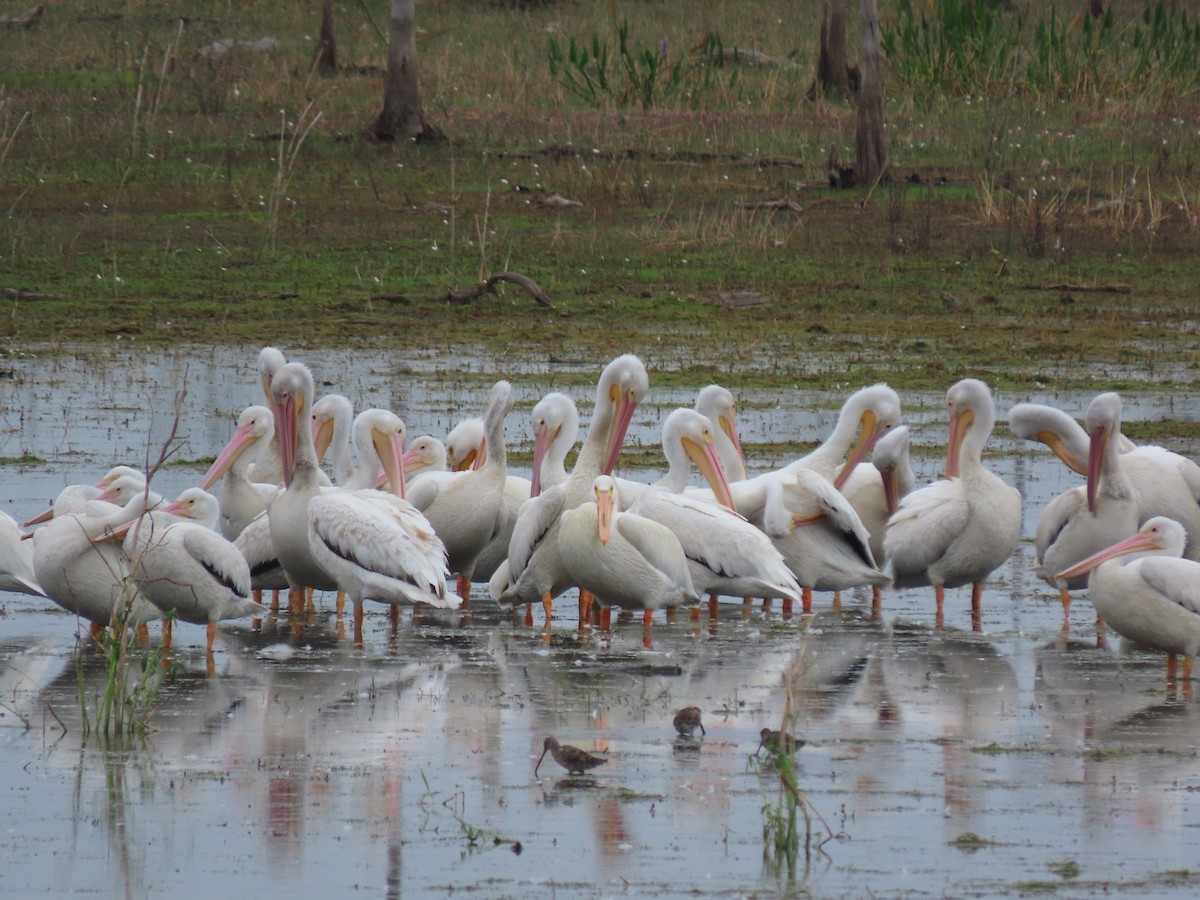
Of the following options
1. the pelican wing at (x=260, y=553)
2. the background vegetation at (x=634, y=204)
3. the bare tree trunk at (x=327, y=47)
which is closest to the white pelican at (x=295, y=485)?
the pelican wing at (x=260, y=553)

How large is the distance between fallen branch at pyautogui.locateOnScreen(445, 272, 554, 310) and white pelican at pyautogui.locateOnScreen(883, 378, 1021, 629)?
25.8 feet

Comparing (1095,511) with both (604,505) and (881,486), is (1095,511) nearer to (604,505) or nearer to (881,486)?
(881,486)

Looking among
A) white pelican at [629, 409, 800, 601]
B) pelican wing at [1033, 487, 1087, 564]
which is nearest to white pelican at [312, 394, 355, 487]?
white pelican at [629, 409, 800, 601]

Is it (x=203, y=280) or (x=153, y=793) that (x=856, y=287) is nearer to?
(x=203, y=280)

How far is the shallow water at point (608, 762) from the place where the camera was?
5.45 meters

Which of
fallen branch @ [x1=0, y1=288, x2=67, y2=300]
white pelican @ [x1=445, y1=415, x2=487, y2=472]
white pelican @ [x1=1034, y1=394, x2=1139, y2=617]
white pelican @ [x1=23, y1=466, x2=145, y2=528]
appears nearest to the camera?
white pelican @ [x1=23, y1=466, x2=145, y2=528]

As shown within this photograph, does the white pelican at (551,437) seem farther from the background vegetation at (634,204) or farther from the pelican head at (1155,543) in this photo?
the background vegetation at (634,204)

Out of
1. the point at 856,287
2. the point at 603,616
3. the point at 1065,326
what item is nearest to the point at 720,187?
the point at 856,287

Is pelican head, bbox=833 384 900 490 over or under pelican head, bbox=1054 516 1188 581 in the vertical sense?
over

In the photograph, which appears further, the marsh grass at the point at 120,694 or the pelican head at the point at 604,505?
the pelican head at the point at 604,505

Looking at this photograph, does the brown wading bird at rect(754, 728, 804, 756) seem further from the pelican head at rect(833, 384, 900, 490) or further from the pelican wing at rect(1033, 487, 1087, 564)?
the pelican head at rect(833, 384, 900, 490)

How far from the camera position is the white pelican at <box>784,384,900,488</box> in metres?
10.2

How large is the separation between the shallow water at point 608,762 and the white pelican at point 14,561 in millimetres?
174

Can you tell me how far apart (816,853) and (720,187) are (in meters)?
17.7
